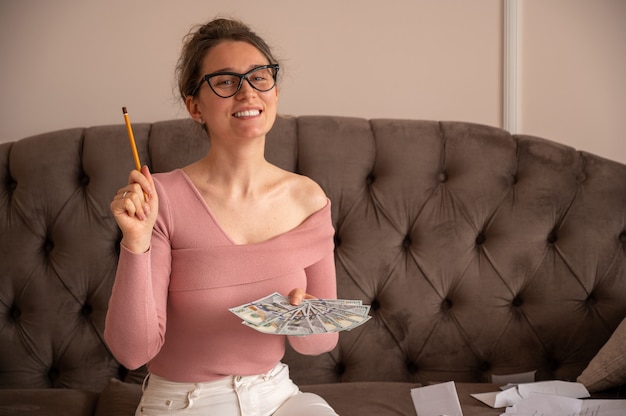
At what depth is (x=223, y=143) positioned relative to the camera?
1.72m

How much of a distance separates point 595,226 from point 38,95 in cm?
196

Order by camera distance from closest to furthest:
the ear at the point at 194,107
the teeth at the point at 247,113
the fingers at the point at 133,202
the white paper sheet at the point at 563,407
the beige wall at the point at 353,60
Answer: the fingers at the point at 133,202 → the teeth at the point at 247,113 → the ear at the point at 194,107 → the white paper sheet at the point at 563,407 → the beige wall at the point at 353,60

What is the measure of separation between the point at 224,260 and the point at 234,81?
1.33 feet

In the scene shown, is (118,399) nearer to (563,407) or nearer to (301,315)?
(301,315)

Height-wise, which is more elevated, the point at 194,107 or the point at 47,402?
the point at 194,107

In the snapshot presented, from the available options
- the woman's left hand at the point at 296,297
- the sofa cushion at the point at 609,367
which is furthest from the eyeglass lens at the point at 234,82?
the sofa cushion at the point at 609,367

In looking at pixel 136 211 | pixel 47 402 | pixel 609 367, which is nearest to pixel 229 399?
pixel 136 211

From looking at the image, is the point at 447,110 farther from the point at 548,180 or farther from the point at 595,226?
the point at 595,226

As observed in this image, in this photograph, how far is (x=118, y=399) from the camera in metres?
2.09

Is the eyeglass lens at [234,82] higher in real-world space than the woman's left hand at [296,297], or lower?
higher

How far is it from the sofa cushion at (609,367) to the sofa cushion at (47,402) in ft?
4.62

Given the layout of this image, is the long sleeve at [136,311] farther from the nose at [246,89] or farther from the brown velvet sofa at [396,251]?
the brown velvet sofa at [396,251]

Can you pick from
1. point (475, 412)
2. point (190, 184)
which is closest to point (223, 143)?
point (190, 184)

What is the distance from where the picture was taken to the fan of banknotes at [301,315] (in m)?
1.44
